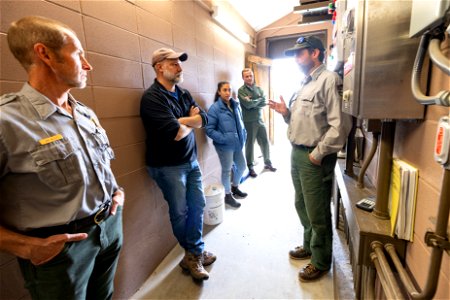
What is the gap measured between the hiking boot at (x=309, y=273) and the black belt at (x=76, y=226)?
1403 millimetres

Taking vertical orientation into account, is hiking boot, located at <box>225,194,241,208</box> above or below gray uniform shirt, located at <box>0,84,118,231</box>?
below

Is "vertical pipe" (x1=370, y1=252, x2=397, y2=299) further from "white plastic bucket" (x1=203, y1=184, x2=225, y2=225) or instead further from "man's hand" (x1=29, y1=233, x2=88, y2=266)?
"white plastic bucket" (x1=203, y1=184, x2=225, y2=225)

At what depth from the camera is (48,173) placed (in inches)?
31.4

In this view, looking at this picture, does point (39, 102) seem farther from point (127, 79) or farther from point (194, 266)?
point (194, 266)

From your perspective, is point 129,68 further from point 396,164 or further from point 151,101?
point 396,164

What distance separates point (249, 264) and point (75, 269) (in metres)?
1.35

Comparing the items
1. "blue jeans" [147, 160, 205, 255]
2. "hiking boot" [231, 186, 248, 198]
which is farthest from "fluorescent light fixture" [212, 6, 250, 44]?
"hiking boot" [231, 186, 248, 198]

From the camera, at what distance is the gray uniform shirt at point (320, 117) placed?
1393 millimetres

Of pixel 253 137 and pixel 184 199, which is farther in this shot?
pixel 253 137

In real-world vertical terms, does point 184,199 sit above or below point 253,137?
below

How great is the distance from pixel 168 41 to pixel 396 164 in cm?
181

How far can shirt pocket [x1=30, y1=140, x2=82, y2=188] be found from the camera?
2.57ft

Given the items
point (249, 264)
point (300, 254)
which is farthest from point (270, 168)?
point (249, 264)

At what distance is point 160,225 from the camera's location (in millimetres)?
1941
